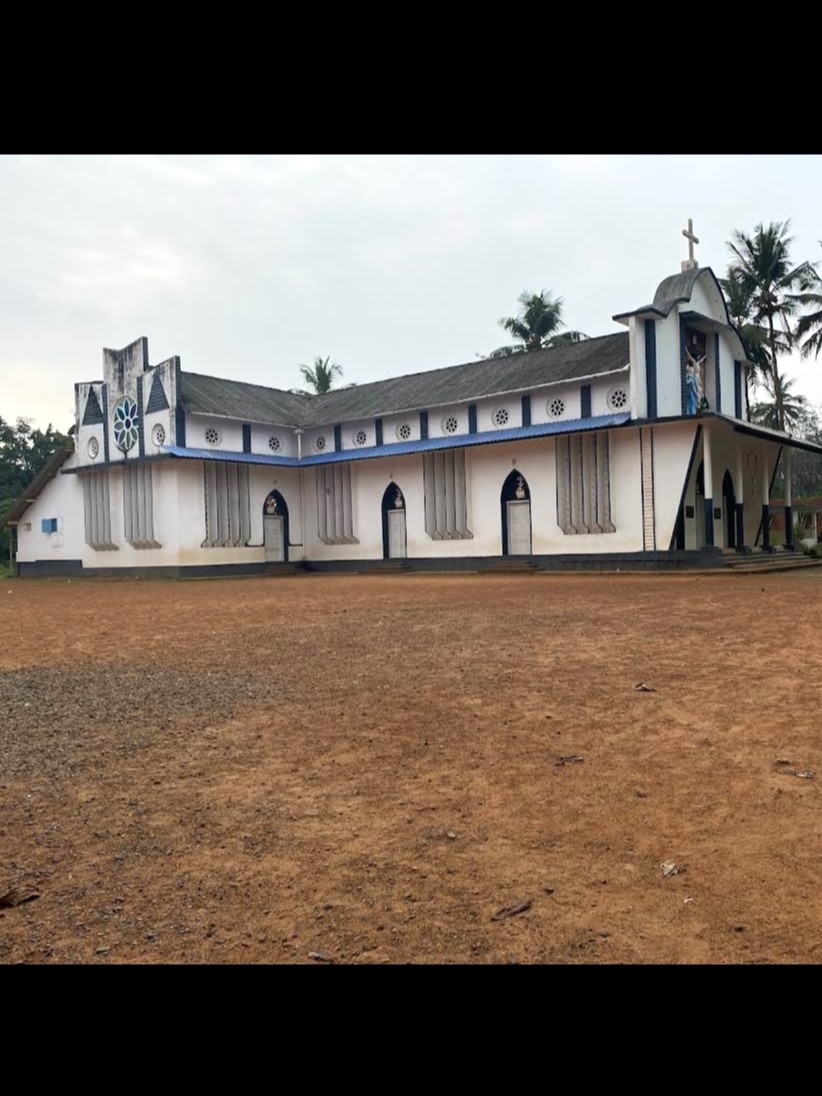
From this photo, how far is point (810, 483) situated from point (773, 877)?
51.7m

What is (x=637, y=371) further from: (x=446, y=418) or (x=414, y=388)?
(x=414, y=388)

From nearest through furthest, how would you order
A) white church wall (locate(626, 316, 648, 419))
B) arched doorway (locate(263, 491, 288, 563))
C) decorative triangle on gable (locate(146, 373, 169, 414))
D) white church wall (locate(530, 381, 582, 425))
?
white church wall (locate(626, 316, 648, 419)) → white church wall (locate(530, 381, 582, 425)) → decorative triangle on gable (locate(146, 373, 169, 414)) → arched doorway (locate(263, 491, 288, 563))

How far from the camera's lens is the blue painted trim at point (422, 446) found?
22.5 meters

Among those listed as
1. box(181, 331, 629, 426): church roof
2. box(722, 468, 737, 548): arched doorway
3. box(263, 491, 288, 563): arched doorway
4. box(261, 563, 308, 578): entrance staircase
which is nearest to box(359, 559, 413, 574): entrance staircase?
box(261, 563, 308, 578): entrance staircase

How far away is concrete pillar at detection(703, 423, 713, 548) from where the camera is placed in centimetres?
2098

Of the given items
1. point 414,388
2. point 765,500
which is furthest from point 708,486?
point 414,388

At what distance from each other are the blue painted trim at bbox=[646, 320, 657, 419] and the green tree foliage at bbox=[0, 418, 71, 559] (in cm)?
3276

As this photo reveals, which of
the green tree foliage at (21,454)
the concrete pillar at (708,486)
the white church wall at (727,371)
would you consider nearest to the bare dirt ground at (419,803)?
the concrete pillar at (708,486)

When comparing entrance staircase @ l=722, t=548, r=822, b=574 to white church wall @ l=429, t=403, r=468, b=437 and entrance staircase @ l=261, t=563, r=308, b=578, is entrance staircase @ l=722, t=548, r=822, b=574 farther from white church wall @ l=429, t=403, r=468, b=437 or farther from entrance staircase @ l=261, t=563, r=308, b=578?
entrance staircase @ l=261, t=563, r=308, b=578

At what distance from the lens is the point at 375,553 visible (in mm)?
28156

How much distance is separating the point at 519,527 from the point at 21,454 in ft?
107

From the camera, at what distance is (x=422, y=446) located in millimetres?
26375
